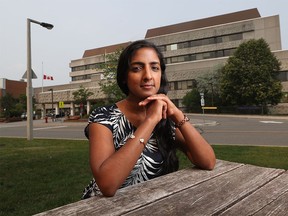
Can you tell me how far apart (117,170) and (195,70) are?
5125 cm

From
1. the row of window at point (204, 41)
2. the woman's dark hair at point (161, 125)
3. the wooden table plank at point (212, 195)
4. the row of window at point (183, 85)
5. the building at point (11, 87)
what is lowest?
the wooden table plank at point (212, 195)

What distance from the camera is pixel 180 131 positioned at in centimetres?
203

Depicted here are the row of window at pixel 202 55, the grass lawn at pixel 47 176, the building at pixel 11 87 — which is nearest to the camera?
the grass lawn at pixel 47 176

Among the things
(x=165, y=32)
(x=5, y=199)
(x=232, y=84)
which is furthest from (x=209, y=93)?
(x=5, y=199)

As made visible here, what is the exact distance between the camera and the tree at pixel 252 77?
36875mm

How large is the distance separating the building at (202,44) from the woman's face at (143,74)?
45538mm

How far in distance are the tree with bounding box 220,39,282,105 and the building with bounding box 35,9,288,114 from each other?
6804 millimetres

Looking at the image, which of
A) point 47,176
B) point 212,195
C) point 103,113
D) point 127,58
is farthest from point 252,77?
point 212,195

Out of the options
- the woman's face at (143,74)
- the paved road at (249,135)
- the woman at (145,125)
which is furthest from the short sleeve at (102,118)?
the paved road at (249,135)

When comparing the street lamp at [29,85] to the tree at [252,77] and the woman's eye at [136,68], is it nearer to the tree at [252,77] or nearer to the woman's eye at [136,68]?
the woman's eye at [136,68]

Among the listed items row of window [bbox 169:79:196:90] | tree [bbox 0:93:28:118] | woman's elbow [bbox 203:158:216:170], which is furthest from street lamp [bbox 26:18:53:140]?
tree [bbox 0:93:28:118]

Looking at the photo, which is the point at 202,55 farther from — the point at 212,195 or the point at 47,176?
the point at 212,195

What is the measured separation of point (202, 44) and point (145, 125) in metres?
58.2

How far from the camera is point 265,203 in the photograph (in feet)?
4.56
